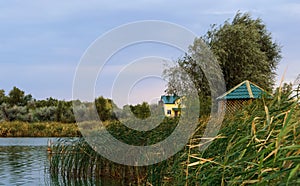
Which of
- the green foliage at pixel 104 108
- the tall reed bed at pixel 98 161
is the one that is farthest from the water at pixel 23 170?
the green foliage at pixel 104 108

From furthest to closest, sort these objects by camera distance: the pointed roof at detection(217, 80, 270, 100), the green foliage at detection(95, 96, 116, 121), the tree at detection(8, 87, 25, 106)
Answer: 1. the tree at detection(8, 87, 25, 106)
2. the green foliage at detection(95, 96, 116, 121)
3. the pointed roof at detection(217, 80, 270, 100)

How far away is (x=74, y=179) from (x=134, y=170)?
2.03m

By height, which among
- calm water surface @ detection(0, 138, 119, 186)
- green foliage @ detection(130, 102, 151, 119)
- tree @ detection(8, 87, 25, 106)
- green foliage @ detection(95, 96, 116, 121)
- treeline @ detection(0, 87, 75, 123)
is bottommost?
calm water surface @ detection(0, 138, 119, 186)

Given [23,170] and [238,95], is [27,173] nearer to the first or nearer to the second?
[23,170]

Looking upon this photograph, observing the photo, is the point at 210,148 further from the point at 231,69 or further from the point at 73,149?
the point at 231,69

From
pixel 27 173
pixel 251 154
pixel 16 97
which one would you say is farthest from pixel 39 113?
pixel 251 154

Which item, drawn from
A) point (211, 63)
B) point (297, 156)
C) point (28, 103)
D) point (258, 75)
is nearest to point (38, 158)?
point (211, 63)

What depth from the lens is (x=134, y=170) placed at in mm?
10672

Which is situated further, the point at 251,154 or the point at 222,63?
the point at 222,63

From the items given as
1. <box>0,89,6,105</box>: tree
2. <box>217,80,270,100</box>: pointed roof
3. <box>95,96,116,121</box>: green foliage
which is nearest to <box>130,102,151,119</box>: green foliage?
<box>95,96,116,121</box>: green foliage

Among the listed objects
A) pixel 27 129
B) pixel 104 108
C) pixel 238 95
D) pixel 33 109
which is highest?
pixel 33 109

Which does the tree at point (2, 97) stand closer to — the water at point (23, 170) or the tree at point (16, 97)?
the tree at point (16, 97)

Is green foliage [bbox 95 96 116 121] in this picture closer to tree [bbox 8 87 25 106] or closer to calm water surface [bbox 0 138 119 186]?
calm water surface [bbox 0 138 119 186]

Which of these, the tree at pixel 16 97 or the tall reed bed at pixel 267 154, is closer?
the tall reed bed at pixel 267 154
